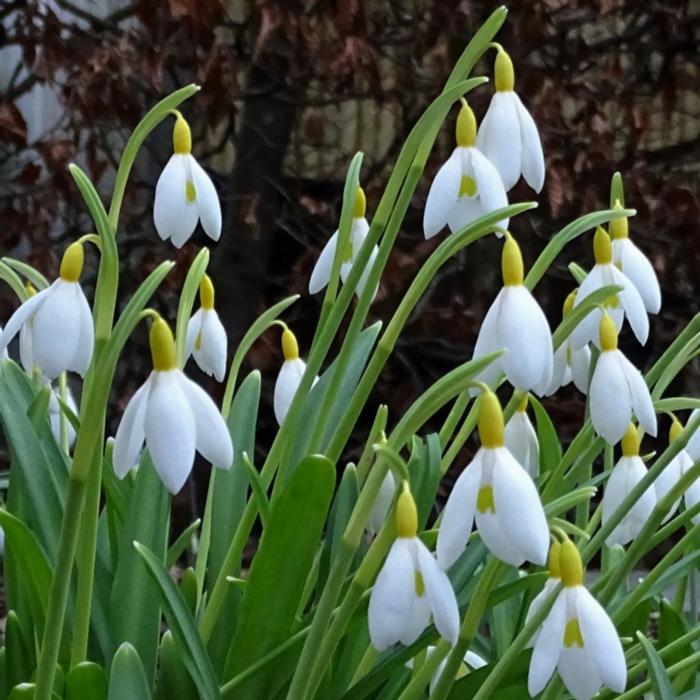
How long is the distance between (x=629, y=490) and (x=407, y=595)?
479 mm

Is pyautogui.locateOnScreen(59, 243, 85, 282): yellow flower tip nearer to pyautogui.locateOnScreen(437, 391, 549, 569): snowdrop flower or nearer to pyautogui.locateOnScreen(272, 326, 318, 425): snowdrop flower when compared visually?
pyautogui.locateOnScreen(437, 391, 549, 569): snowdrop flower

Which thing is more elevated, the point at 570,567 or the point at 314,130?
the point at 314,130

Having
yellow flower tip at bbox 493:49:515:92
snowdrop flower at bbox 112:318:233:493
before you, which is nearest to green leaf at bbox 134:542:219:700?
snowdrop flower at bbox 112:318:233:493

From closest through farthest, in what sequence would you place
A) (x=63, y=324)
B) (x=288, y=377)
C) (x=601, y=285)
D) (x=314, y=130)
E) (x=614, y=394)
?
(x=63, y=324) < (x=614, y=394) < (x=601, y=285) < (x=288, y=377) < (x=314, y=130)

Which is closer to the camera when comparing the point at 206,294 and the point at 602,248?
the point at 602,248

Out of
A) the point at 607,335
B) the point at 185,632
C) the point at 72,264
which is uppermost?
the point at 72,264

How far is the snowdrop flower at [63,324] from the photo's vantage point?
0.91 m

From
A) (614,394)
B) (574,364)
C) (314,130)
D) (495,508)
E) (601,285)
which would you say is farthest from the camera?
(314,130)

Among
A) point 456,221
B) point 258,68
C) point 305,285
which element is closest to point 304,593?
point 456,221

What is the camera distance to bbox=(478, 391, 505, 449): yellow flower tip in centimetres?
83

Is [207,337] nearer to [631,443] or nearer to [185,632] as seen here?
[185,632]

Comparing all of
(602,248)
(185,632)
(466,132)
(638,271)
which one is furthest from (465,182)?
(185,632)

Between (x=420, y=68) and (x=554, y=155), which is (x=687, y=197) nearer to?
(x=554, y=155)

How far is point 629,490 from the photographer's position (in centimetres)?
123
